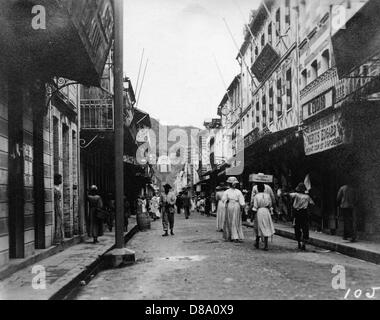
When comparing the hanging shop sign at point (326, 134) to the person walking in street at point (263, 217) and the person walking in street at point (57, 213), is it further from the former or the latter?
the person walking in street at point (57, 213)

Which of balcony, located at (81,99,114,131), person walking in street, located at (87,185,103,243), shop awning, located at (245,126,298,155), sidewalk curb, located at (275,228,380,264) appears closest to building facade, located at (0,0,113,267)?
person walking in street, located at (87,185,103,243)

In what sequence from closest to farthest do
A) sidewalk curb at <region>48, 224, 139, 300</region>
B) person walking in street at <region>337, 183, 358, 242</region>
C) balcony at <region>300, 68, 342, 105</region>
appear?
sidewalk curb at <region>48, 224, 139, 300</region> < person walking in street at <region>337, 183, 358, 242</region> < balcony at <region>300, 68, 342, 105</region>

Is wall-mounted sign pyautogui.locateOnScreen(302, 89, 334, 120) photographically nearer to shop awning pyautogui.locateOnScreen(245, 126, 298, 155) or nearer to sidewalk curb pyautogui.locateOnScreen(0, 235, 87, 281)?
shop awning pyautogui.locateOnScreen(245, 126, 298, 155)

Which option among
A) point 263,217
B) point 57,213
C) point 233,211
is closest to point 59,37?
point 57,213

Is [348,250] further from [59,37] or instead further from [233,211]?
[59,37]

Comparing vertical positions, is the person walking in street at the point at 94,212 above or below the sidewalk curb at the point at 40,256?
above

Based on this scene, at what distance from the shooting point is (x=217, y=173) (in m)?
44.2

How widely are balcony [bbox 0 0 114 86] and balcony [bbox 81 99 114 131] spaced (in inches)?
266

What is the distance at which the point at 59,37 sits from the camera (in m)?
8.98

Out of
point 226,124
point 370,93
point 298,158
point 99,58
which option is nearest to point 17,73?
point 99,58

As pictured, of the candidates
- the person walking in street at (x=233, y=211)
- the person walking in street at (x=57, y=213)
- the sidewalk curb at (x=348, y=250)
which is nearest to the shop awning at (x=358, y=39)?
the sidewalk curb at (x=348, y=250)

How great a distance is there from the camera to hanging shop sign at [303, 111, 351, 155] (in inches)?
576

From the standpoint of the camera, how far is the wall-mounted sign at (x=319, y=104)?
17797 millimetres

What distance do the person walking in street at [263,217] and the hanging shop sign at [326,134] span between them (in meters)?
2.55
